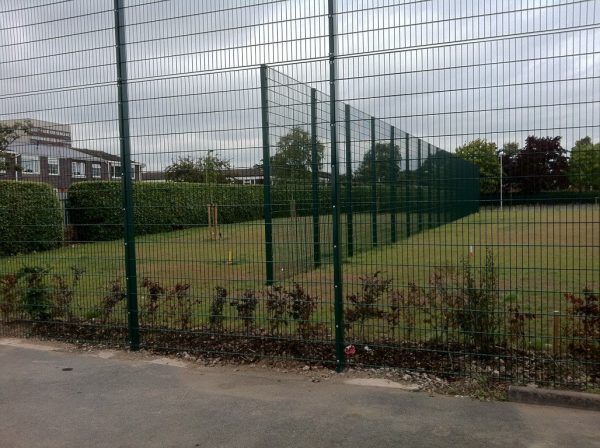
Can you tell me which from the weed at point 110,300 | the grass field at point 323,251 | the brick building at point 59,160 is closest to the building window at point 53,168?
the brick building at point 59,160

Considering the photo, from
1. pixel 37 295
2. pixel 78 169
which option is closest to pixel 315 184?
pixel 78 169

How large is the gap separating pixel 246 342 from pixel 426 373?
6.62ft

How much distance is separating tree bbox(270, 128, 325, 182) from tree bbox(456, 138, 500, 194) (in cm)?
349

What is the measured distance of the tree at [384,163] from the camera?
22.7 feet

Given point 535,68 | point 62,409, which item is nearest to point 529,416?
point 535,68

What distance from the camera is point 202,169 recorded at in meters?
5.93

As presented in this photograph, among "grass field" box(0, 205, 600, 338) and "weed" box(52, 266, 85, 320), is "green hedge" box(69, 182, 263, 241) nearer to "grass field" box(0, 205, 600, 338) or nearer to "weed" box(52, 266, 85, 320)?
"grass field" box(0, 205, 600, 338)

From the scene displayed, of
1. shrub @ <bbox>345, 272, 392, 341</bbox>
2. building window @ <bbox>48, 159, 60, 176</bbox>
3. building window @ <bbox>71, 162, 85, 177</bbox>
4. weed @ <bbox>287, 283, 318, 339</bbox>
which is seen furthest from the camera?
building window @ <bbox>48, 159, 60, 176</bbox>

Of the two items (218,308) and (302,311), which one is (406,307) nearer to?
(302,311)

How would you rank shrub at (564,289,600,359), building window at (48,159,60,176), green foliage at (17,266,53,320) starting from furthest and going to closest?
green foliage at (17,266,53,320), building window at (48,159,60,176), shrub at (564,289,600,359)

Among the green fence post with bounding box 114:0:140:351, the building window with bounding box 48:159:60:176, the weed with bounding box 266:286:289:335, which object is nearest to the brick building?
the building window with bounding box 48:159:60:176

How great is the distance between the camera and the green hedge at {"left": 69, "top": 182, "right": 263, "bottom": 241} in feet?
20.1

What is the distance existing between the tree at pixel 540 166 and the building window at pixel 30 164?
576cm

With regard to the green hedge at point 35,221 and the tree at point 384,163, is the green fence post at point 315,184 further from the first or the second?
the green hedge at point 35,221
